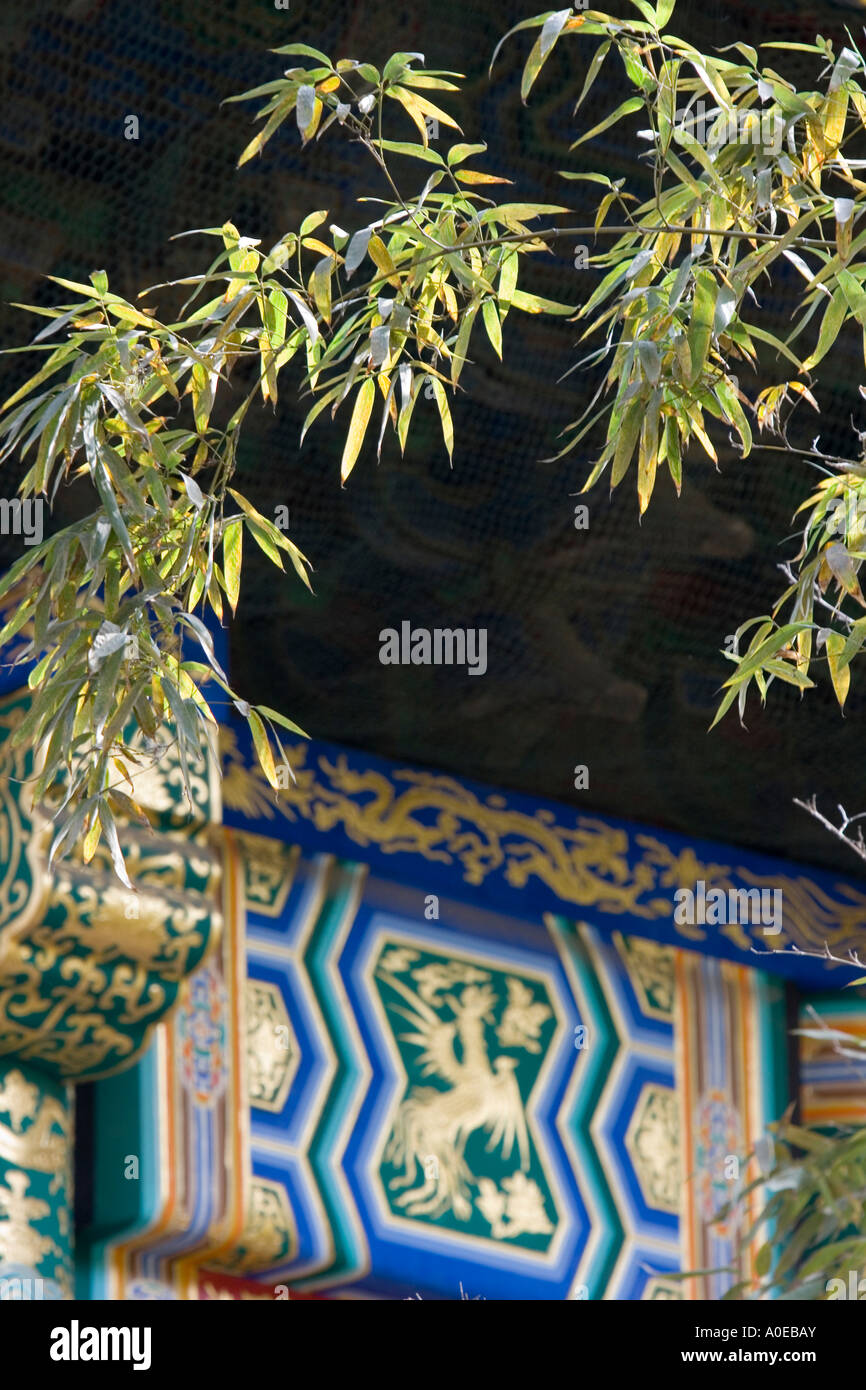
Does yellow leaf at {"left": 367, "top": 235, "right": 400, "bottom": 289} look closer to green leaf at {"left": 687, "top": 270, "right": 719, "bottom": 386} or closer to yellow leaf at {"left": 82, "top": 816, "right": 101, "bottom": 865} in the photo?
green leaf at {"left": 687, "top": 270, "right": 719, "bottom": 386}

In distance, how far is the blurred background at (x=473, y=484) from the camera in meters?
3.40

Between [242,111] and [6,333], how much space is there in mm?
550

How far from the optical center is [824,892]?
17.0 ft

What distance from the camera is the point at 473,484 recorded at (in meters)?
4.02

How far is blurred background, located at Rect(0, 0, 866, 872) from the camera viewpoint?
340 cm

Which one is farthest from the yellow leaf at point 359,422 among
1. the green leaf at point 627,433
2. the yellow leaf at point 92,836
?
the yellow leaf at point 92,836

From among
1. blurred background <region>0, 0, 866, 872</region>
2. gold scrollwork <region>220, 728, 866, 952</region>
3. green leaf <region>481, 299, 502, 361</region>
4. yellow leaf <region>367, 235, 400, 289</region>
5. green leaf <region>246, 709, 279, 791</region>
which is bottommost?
green leaf <region>246, 709, 279, 791</region>

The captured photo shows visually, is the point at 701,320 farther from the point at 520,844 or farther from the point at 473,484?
the point at 520,844

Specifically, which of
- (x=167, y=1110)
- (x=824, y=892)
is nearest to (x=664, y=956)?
(x=824, y=892)

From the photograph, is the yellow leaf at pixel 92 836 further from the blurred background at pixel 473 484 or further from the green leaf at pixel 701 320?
the blurred background at pixel 473 484

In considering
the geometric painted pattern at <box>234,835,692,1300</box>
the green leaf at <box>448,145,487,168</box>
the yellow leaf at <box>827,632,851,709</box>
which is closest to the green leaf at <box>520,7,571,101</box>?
the green leaf at <box>448,145,487,168</box>

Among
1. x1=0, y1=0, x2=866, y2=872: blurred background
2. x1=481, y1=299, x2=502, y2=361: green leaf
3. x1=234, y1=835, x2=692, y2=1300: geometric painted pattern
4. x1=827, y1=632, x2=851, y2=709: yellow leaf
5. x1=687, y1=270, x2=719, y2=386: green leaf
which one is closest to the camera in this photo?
x1=687, y1=270, x2=719, y2=386: green leaf

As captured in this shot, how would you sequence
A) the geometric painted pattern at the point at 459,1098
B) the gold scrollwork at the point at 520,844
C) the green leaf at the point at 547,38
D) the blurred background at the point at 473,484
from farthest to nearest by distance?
the gold scrollwork at the point at 520,844, the geometric painted pattern at the point at 459,1098, the blurred background at the point at 473,484, the green leaf at the point at 547,38

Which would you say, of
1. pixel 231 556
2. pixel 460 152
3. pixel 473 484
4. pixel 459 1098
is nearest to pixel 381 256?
pixel 460 152
